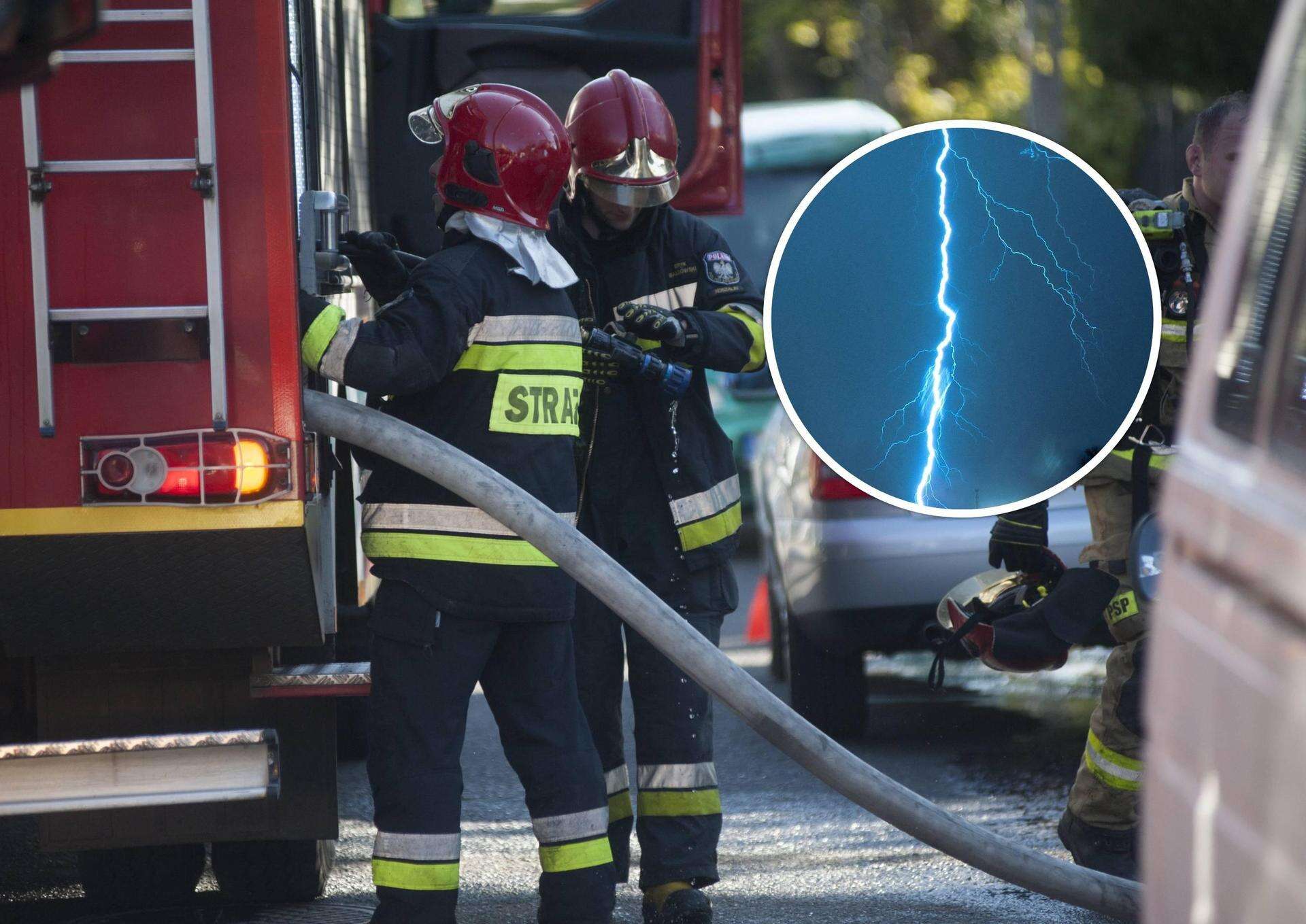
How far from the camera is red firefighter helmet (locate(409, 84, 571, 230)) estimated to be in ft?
14.0

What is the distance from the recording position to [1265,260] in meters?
2.30

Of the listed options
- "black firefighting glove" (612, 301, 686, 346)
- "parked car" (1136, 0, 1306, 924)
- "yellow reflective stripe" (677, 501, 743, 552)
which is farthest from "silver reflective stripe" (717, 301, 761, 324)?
"parked car" (1136, 0, 1306, 924)

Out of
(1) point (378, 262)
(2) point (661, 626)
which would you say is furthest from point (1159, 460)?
(1) point (378, 262)

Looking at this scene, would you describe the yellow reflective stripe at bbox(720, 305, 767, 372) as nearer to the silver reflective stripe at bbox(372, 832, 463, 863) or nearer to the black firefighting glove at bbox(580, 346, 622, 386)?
the black firefighting glove at bbox(580, 346, 622, 386)

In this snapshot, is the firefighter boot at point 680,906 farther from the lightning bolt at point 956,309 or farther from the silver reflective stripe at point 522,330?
the silver reflective stripe at point 522,330

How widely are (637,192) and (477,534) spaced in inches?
41.3

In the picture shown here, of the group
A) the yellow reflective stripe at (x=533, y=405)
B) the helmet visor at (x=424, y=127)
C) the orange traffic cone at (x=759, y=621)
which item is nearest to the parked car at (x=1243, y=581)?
the yellow reflective stripe at (x=533, y=405)

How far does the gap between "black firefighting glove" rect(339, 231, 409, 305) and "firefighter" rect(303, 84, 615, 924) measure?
15 cm

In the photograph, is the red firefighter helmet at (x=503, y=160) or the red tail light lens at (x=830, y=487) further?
the red tail light lens at (x=830, y=487)

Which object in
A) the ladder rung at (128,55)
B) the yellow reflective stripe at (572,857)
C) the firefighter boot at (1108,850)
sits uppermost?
the ladder rung at (128,55)

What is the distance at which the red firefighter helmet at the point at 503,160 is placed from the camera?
4.27m

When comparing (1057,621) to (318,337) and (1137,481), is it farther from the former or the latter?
(318,337)

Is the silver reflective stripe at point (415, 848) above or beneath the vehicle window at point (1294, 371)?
beneath

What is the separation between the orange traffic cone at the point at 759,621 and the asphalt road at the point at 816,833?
137cm
